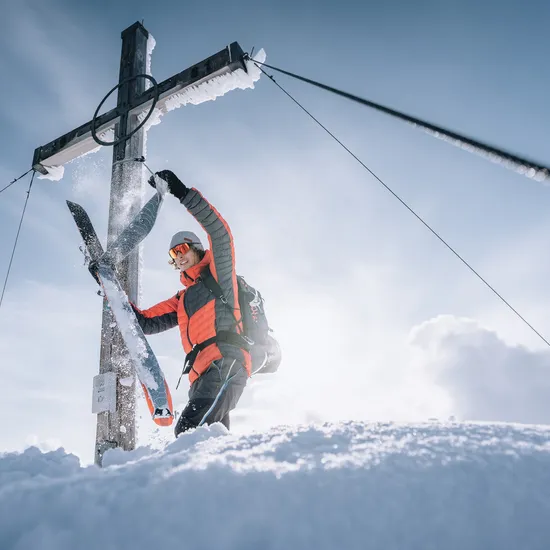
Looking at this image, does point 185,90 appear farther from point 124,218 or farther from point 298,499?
point 298,499

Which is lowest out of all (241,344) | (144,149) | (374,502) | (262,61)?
(374,502)

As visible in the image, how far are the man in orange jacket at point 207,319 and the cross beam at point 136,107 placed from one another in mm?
1355

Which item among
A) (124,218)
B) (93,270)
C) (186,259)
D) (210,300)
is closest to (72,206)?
(124,218)

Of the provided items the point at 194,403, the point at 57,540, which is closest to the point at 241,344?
the point at 194,403

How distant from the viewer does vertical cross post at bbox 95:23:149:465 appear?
11.2 feet

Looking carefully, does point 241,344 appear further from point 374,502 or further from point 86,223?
point 374,502

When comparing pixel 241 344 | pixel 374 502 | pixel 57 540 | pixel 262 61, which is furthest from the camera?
pixel 262 61

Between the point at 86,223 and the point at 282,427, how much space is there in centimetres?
343

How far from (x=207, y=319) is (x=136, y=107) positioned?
9.63 feet

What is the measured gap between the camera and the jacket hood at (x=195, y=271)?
365 centimetres

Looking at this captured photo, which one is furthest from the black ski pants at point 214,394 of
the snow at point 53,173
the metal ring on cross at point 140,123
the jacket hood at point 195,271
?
the snow at point 53,173

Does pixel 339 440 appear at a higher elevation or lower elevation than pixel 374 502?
higher

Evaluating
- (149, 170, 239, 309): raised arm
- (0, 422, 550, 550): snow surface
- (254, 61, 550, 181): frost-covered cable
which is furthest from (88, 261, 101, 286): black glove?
(254, 61, 550, 181): frost-covered cable

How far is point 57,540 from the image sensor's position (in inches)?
28.6
